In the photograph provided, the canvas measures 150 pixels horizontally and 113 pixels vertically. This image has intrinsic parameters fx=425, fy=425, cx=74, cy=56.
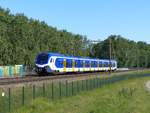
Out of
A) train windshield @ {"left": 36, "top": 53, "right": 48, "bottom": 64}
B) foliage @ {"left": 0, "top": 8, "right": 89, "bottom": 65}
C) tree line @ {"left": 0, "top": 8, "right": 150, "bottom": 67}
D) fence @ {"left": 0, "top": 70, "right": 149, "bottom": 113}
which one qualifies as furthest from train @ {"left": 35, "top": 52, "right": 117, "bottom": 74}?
foliage @ {"left": 0, "top": 8, "right": 89, "bottom": 65}

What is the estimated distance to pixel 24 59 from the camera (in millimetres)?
106938

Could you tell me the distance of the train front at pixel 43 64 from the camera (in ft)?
195

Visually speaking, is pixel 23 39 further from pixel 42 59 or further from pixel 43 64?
pixel 43 64

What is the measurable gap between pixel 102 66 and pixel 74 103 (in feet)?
209

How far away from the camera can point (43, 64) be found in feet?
195

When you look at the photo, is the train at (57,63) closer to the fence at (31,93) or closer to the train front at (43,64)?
the train front at (43,64)

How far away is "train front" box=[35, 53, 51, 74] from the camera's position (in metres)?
59.3

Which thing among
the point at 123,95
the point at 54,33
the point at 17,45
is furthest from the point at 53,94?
the point at 54,33

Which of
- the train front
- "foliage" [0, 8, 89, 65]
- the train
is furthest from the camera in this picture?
"foliage" [0, 8, 89, 65]

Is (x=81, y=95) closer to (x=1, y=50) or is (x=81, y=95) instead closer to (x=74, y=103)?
(x=74, y=103)

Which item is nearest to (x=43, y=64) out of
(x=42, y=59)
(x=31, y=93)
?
(x=42, y=59)

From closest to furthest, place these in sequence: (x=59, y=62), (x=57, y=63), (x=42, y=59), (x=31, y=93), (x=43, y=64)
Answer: (x=31, y=93), (x=43, y=64), (x=42, y=59), (x=57, y=63), (x=59, y=62)

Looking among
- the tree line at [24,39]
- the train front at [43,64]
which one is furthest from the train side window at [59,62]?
the tree line at [24,39]

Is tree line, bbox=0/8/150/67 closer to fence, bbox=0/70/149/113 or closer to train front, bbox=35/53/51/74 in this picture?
train front, bbox=35/53/51/74
